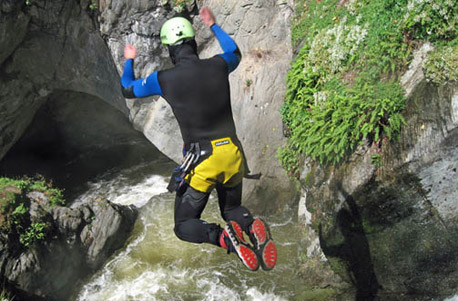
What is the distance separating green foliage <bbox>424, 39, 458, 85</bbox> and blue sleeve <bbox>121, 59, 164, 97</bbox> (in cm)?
408

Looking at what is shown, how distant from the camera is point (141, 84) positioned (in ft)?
16.0

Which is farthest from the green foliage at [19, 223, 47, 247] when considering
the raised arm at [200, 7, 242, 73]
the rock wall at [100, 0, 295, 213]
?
the raised arm at [200, 7, 242, 73]

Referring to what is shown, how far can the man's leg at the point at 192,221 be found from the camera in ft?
16.5

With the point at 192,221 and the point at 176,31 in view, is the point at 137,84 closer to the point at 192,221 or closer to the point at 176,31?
the point at 176,31

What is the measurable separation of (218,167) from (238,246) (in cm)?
108

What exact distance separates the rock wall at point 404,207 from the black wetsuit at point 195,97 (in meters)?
2.58

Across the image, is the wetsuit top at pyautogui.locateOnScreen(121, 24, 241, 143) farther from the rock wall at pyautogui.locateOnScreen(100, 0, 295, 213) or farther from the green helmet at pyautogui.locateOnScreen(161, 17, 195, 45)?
the rock wall at pyautogui.locateOnScreen(100, 0, 295, 213)

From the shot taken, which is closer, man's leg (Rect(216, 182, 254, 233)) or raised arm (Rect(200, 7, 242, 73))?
raised arm (Rect(200, 7, 242, 73))

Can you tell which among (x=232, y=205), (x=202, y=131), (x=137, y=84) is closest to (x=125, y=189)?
(x=232, y=205)

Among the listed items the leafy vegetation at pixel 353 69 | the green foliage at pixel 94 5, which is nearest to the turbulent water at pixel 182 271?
the leafy vegetation at pixel 353 69

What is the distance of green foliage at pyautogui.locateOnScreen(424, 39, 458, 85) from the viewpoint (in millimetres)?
5301

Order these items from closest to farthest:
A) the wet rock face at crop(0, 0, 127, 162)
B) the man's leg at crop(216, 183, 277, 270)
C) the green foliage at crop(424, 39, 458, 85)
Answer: the man's leg at crop(216, 183, 277, 270) → the green foliage at crop(424, 39, 458, 85) → the wet rock face at crop(0, 0, 127, 162)

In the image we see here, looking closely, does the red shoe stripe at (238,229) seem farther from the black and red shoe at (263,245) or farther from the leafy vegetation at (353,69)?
the leafy vegetation at (353,69)

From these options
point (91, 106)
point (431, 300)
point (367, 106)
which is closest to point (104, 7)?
point (91, 106)
